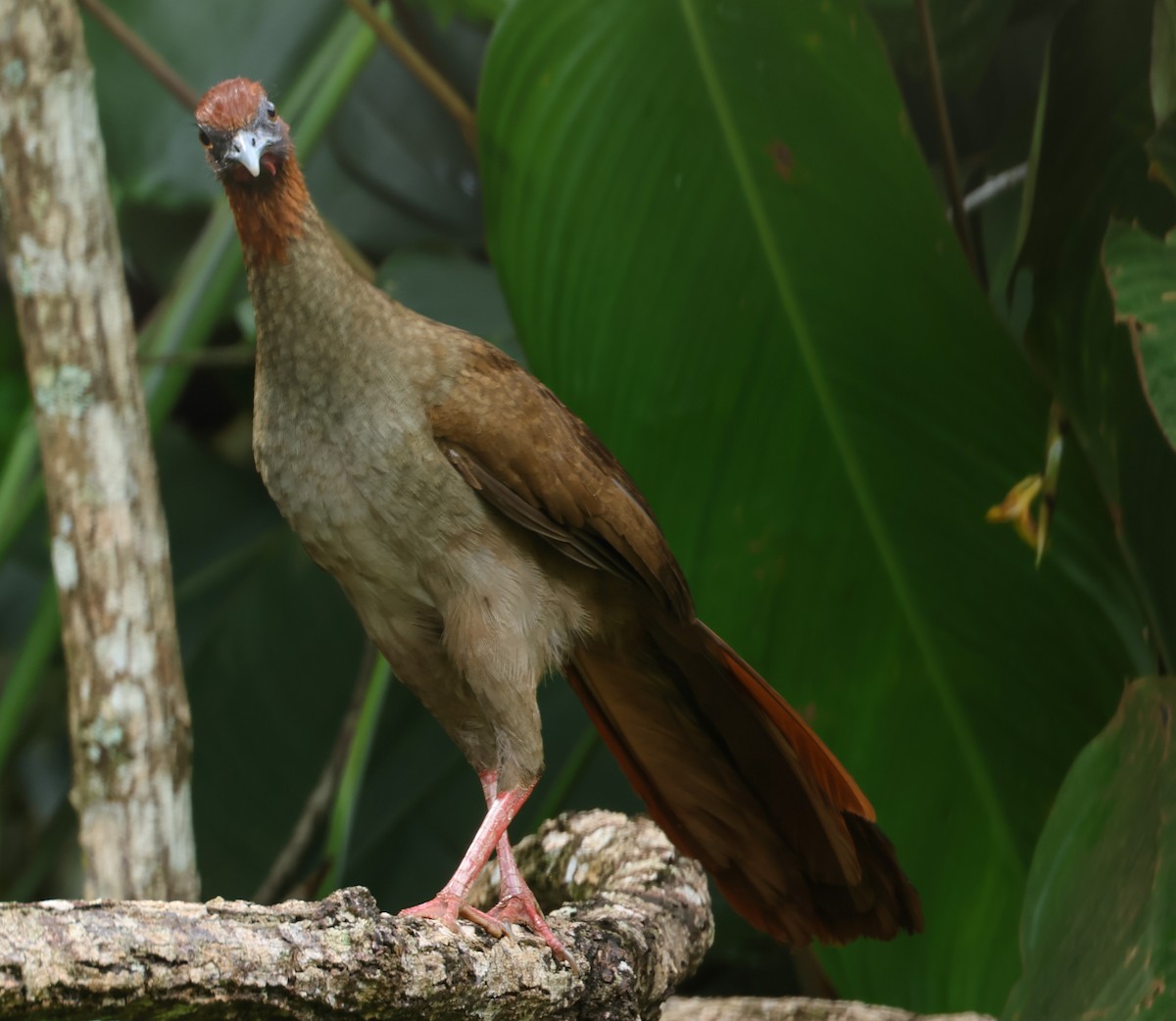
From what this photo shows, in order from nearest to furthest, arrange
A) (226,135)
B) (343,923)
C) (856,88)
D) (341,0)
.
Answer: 1. (343,923)
2. (226,135)
3. (856,88)
4. (341,0)

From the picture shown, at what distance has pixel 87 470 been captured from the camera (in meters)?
2.09

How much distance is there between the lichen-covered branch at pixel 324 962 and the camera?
955 millimetres

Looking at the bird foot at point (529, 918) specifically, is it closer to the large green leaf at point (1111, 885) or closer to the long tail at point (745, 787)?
the long tail at point (745, 787)

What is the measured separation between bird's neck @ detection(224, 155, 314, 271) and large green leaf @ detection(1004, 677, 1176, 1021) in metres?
1.16

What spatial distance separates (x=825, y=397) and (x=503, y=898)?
86cm

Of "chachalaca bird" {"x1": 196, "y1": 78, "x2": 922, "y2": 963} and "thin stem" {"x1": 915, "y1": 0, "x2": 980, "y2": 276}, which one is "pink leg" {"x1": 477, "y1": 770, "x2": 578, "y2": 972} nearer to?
"chachalaca bird" {"x1": 196, "y1": 78, "x2": 922, "y2": 963}

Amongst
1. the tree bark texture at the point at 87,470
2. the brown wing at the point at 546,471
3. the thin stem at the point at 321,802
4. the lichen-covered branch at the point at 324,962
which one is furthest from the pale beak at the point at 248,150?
the thin stem at the point at 321,802

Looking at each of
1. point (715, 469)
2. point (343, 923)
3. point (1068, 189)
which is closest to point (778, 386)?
point (715, 469)

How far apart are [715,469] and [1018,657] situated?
53 centimetres

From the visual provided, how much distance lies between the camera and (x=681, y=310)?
201 centimetres

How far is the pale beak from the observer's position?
1.49 m

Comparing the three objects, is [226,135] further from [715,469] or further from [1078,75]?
[1078,75]

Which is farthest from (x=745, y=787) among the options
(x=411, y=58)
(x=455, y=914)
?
(x=411, y=58)

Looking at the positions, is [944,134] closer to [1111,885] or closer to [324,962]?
[1111,885]
